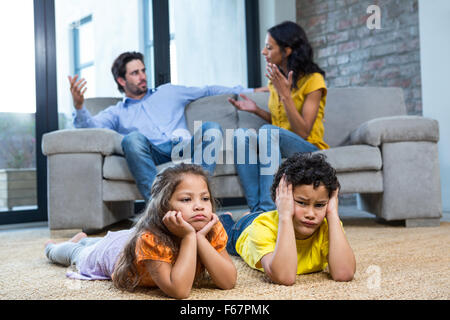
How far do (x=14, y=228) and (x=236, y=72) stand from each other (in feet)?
7.15

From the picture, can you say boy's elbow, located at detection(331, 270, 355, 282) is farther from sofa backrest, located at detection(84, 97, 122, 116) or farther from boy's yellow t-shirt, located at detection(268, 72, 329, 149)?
sofa backrest, located at detection(84, 97, 122, 116)

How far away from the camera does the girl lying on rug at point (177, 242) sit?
0.98 metres

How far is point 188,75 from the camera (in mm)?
3656

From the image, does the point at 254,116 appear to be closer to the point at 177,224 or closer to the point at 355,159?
the point at 355,159

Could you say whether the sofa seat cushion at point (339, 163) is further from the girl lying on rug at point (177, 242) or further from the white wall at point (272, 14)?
the white wall at point (272, 14)

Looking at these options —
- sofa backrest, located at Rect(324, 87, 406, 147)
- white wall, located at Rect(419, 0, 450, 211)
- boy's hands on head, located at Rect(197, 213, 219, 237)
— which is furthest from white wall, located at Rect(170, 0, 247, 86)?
boy's hands on head, located at Rect(197, 213, 219, 237)

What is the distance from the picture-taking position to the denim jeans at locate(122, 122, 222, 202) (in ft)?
7.16

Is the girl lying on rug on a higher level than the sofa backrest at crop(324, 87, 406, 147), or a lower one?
lower

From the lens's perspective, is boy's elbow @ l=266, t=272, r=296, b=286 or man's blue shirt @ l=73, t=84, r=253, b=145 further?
man's blue shirt @ l=73, t=84, r=253, b=145

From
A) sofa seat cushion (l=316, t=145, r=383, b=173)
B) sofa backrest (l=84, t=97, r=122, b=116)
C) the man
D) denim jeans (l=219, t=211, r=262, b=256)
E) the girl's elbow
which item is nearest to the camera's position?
the girl's elbow

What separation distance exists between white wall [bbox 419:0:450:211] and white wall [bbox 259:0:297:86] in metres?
1.21

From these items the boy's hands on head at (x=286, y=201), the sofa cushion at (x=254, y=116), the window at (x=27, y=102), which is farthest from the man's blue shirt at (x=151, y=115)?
the boy's hands on head at (x=286, y=201)

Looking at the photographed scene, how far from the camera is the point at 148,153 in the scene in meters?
2.25

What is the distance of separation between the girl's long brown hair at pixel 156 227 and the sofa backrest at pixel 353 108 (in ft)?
5.92
